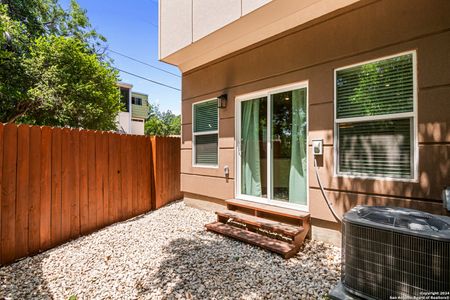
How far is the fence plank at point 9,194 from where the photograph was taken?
3.34 m

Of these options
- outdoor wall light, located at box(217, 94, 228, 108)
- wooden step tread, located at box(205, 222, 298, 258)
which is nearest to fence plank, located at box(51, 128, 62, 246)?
wooden step tread, located at box(205, 222, 298, 258)

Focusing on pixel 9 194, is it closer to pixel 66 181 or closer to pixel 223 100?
pixel 66 181

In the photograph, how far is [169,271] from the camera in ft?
9.78

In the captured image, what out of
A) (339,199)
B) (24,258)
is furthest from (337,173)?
(24,258)

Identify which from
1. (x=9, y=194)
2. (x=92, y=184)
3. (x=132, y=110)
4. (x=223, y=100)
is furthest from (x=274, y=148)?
(x=132, y=110)

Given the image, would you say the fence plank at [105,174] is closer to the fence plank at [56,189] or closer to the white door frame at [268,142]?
the fence plank at [56,189]

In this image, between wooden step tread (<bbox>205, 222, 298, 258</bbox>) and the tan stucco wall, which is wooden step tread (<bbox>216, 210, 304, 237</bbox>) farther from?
the tan stucco wall

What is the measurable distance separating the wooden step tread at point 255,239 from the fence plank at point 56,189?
8.06 ft

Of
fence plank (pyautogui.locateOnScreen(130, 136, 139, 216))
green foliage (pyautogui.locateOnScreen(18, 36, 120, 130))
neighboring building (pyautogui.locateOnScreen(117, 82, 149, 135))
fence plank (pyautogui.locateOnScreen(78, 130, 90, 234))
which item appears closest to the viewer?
fence plank (pyautogui.locateOnScreen(78, 130, 90, 234))

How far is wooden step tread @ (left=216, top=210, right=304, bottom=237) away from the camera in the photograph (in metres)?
3.53

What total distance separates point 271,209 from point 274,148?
112cm

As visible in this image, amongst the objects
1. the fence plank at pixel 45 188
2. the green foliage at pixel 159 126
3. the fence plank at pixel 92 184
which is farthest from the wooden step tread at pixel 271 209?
the green foliage at pixel 159 126

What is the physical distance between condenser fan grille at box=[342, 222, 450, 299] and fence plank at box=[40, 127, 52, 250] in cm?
420

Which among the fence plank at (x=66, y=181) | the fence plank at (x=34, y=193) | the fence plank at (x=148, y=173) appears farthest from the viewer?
the fence plank at (x=148, y=173)
